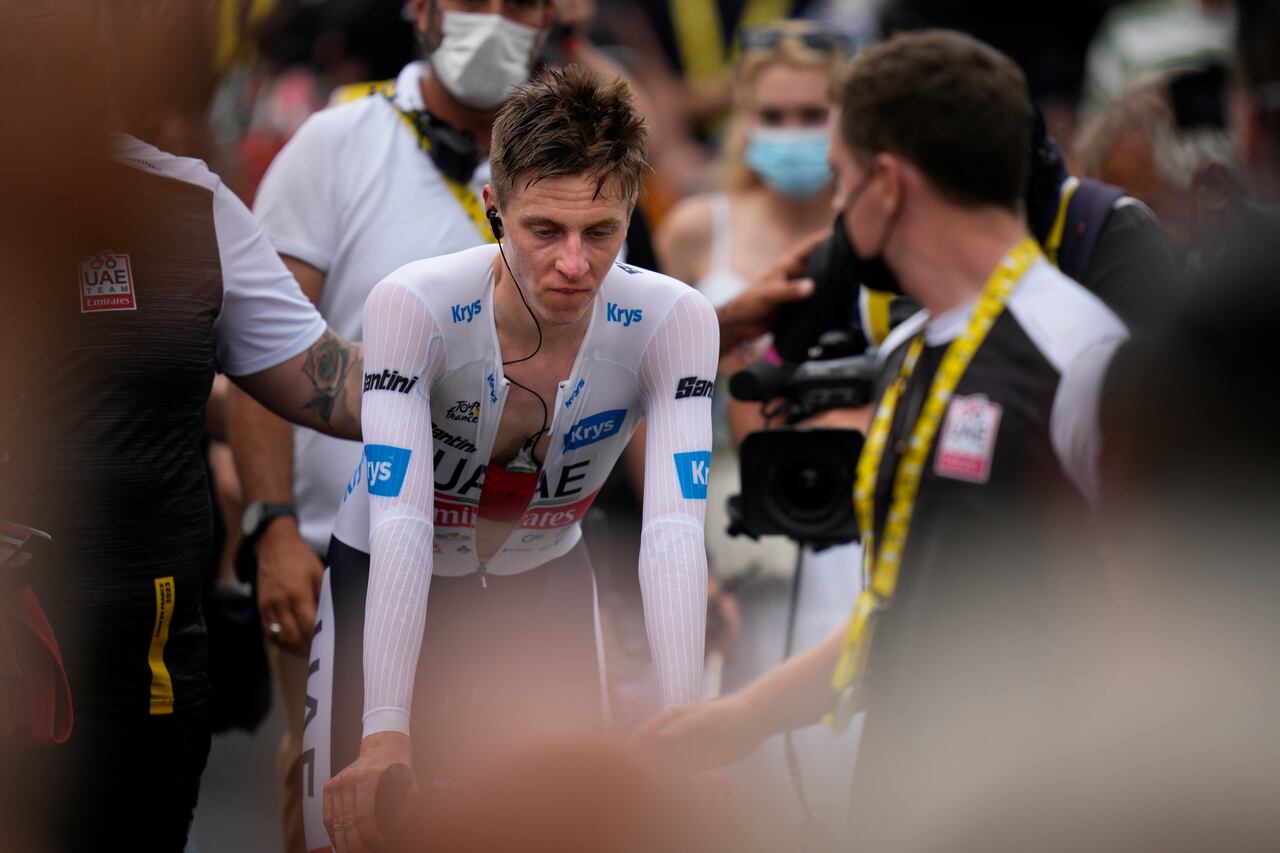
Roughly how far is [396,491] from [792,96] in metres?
3.90

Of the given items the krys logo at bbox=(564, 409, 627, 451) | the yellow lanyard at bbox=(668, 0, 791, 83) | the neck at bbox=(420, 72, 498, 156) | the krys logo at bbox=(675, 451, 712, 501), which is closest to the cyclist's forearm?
the krys logo at bbox=(675, 451, 712, 501)

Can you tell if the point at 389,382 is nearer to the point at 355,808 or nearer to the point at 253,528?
the point at 355,808

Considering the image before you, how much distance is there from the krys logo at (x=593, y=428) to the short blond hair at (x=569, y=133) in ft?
1.83

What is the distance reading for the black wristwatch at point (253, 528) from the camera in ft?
13.9

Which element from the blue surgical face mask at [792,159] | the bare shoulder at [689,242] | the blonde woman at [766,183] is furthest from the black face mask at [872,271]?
the bare shoulder at [689,242]

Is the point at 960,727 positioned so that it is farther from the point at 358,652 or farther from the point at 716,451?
the point at 716,451

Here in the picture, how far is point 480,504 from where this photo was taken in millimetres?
3750

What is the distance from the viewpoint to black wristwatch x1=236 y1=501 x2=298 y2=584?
4.23 metres

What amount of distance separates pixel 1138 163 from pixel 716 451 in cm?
195

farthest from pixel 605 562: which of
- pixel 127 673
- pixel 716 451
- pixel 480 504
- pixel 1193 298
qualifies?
pixel 1193 298

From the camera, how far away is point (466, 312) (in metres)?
3.47

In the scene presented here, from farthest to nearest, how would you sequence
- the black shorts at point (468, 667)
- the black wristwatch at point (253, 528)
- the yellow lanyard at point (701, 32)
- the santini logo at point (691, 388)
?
the yellow lanyard at point (701, 32), the black wristwatch at point (253, 528), the black shorts at point (468, 667), the santini logo at point (691, 388)

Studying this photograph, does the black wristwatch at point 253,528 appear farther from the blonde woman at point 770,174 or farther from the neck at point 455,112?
the blonde woman at point 770,174

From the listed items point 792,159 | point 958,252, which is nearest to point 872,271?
point 958,252
